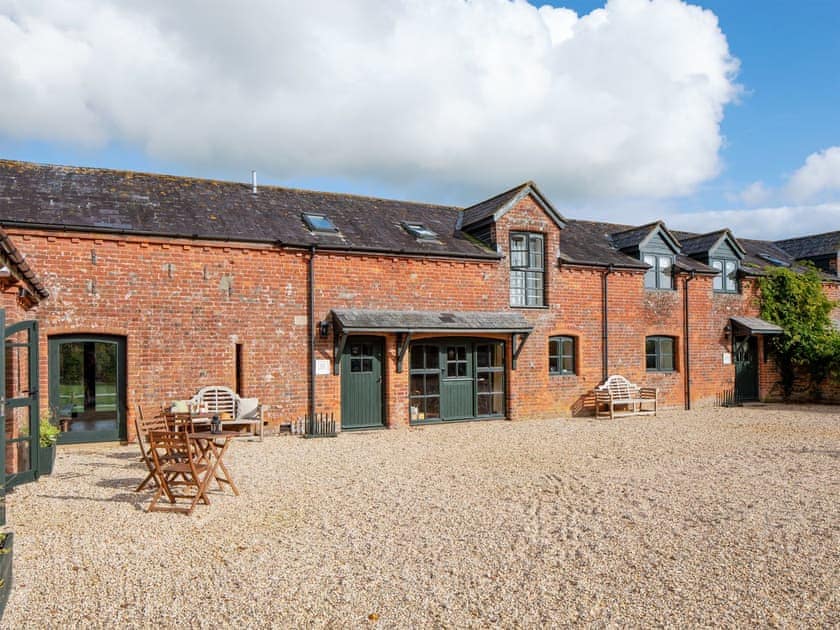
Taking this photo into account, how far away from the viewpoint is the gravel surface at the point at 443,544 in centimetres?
459

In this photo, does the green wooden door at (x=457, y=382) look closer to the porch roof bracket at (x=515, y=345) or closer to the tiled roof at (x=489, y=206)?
the porch roof bracket at (x=515, y=345)

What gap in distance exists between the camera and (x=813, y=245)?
23312 mm

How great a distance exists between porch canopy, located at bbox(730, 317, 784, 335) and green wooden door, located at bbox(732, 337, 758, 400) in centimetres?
46

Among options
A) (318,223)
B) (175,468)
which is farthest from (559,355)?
(175,468)

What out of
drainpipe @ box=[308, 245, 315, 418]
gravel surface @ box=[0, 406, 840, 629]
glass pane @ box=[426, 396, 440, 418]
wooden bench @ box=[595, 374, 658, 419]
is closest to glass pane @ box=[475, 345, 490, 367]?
glass pane @ box=[426, 396, 440, 418]

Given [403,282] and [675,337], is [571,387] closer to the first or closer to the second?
[675,337]

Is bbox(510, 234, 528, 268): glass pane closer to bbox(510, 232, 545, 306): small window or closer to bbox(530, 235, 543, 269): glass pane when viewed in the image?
bbox(510, 232, 545, 306): small window

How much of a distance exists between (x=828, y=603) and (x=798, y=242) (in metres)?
23.2

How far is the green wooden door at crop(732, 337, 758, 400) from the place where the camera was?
19625mm

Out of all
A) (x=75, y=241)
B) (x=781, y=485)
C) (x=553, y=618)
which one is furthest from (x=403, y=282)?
(x=553, y=618)

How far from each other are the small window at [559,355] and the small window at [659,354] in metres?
2.83

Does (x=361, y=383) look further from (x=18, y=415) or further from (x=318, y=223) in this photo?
(x=18, y=415)

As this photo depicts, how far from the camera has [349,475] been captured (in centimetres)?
935

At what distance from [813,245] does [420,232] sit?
16193 mm
